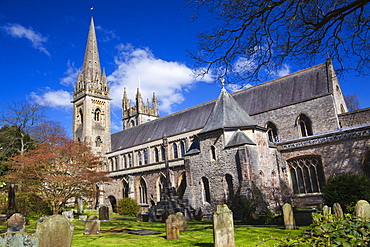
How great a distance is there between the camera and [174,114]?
38.7 m

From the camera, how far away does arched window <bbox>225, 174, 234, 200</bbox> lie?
61.2 ft

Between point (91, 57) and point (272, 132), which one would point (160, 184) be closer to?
point (272, 132)

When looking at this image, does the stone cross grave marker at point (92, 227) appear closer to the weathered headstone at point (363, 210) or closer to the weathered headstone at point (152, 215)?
the weathered headstone at point (152, 215)

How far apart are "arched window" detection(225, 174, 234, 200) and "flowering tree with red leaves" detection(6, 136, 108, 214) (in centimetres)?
1109

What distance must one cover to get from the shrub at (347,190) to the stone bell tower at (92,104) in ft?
114

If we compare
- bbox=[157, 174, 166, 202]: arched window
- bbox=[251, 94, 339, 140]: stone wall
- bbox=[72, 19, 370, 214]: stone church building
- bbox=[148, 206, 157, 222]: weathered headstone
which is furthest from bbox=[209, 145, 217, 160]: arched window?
bbox=[157, 174, 166, 202]: arched window

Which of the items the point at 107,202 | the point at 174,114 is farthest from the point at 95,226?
the point at 174,114

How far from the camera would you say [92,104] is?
44.5m

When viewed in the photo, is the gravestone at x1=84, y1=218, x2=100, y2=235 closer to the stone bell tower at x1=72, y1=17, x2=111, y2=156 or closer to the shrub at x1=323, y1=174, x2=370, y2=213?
the shrub at x1=323, y1=174, x2=370, y2=213

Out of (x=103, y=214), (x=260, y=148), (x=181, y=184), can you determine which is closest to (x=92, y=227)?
(x=103, y=214)

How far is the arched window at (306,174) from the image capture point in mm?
20438

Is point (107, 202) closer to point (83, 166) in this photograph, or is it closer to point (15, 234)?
point (83, 166)

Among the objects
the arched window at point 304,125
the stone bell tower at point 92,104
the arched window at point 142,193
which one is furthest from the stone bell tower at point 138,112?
the arched window at point 304,125

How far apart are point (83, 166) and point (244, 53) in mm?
19425
